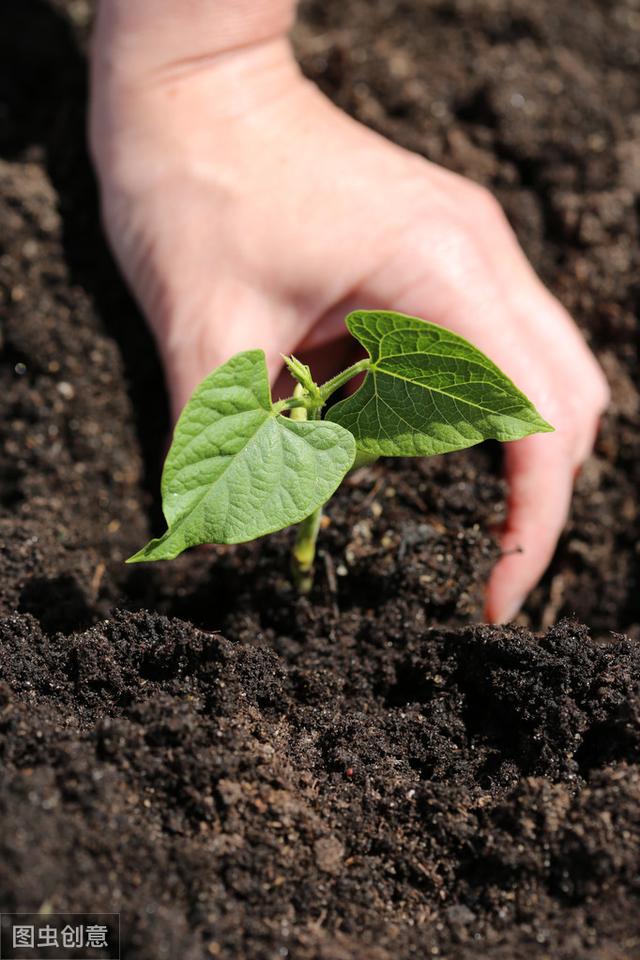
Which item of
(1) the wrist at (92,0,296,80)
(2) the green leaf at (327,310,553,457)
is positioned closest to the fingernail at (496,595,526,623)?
(2) the green leaf at (327,310,553,457)

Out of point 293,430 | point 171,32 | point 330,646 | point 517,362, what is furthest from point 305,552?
point 171,32

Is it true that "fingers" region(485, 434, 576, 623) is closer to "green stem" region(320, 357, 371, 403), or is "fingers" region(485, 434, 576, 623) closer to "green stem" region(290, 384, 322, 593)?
"green stem" region(290, 384, 322, 593)

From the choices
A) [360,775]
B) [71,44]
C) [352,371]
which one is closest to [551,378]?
[352,371]

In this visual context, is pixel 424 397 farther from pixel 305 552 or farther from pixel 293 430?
pixel 305 552

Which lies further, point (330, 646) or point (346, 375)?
point (330, 646)

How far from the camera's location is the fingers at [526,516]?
1642 mm

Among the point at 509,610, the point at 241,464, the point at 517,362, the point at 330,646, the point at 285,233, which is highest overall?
the point at 285,233

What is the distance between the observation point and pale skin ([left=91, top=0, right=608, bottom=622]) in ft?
5.36

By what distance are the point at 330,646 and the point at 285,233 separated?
823 millimetres

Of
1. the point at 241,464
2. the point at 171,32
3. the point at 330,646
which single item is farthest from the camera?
the point at 171,32

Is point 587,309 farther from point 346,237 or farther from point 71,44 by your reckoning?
point 71,44

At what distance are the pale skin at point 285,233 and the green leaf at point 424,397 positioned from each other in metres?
0.52

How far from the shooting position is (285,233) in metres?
1.65

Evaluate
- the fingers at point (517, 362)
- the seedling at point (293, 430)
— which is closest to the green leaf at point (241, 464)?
the seedling at point (293, 430)
